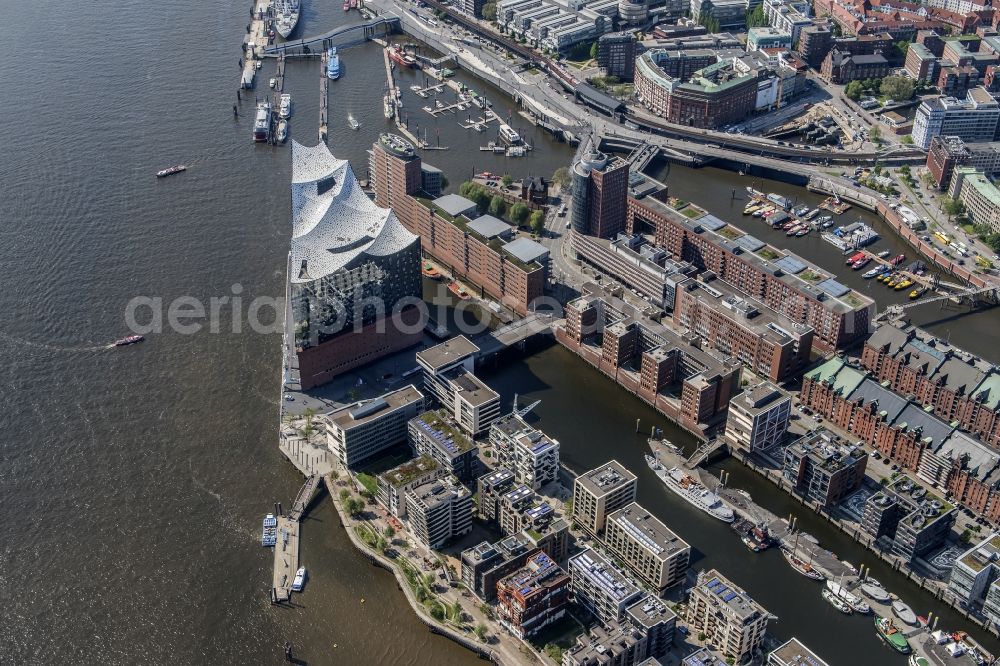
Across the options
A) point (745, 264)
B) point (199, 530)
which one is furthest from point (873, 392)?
point (199, 530)

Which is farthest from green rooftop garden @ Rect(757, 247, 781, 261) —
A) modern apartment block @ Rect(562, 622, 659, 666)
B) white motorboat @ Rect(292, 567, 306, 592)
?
white motorboat @ Rect(292, 567, 306, 592)

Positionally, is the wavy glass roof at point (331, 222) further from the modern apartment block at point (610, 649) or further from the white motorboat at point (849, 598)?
the white motorboat at point (849, 598)

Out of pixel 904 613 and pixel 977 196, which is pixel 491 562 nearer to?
pixel 904 613

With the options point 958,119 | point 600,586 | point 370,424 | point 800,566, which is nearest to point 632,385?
point 800,566

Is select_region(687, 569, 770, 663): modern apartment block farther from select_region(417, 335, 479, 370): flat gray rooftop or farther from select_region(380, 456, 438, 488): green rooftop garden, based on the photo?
select_region(417, 335, 479, 370): flat gray rooftop

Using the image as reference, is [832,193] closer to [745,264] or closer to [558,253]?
[745,264]

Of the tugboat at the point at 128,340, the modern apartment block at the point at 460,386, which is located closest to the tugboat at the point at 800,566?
the modern apartment block at the point at 460,386
